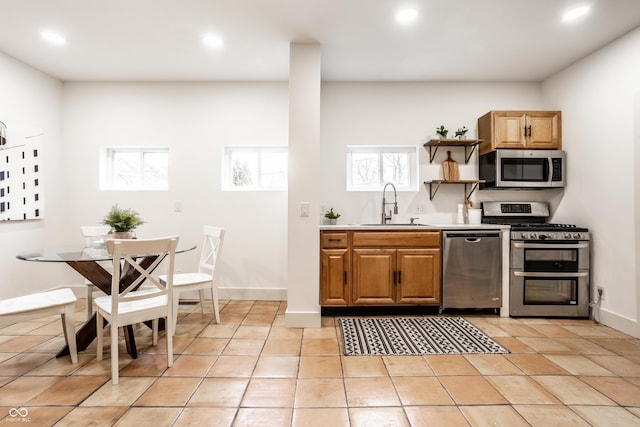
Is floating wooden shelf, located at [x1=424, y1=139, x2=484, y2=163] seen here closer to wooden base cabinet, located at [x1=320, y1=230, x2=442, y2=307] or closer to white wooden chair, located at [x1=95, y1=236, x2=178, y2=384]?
wooden base cabinet, located at [x1=320, y1=230, x2=442, y2=307]

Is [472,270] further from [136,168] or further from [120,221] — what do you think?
[136,168]

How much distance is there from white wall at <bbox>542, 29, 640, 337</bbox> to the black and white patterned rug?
1.36 m

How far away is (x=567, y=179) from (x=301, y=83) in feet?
10.1

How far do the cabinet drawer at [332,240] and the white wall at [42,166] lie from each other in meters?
3.18

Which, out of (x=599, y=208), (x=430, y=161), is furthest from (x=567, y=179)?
(x=430, y=161)

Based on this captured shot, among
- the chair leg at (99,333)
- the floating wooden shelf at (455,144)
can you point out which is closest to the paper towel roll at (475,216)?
the floating wooden shelf at (455,144)

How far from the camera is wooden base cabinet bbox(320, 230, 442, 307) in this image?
3.24 meters

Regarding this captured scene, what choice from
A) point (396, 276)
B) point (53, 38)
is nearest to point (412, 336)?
point (396, 276)

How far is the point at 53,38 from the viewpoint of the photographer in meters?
2.98

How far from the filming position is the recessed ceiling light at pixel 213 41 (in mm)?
2965

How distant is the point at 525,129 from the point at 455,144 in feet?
2.37

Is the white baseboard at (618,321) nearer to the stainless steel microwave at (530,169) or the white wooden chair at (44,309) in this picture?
the stainless steel microwave at (530,169)

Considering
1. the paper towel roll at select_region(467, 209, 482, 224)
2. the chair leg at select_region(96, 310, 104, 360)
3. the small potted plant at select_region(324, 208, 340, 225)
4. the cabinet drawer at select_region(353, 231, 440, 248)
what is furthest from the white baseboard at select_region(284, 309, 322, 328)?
the paper towel roll at select_region(467, 209, 482, 224)

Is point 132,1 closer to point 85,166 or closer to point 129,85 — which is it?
point 129,85
